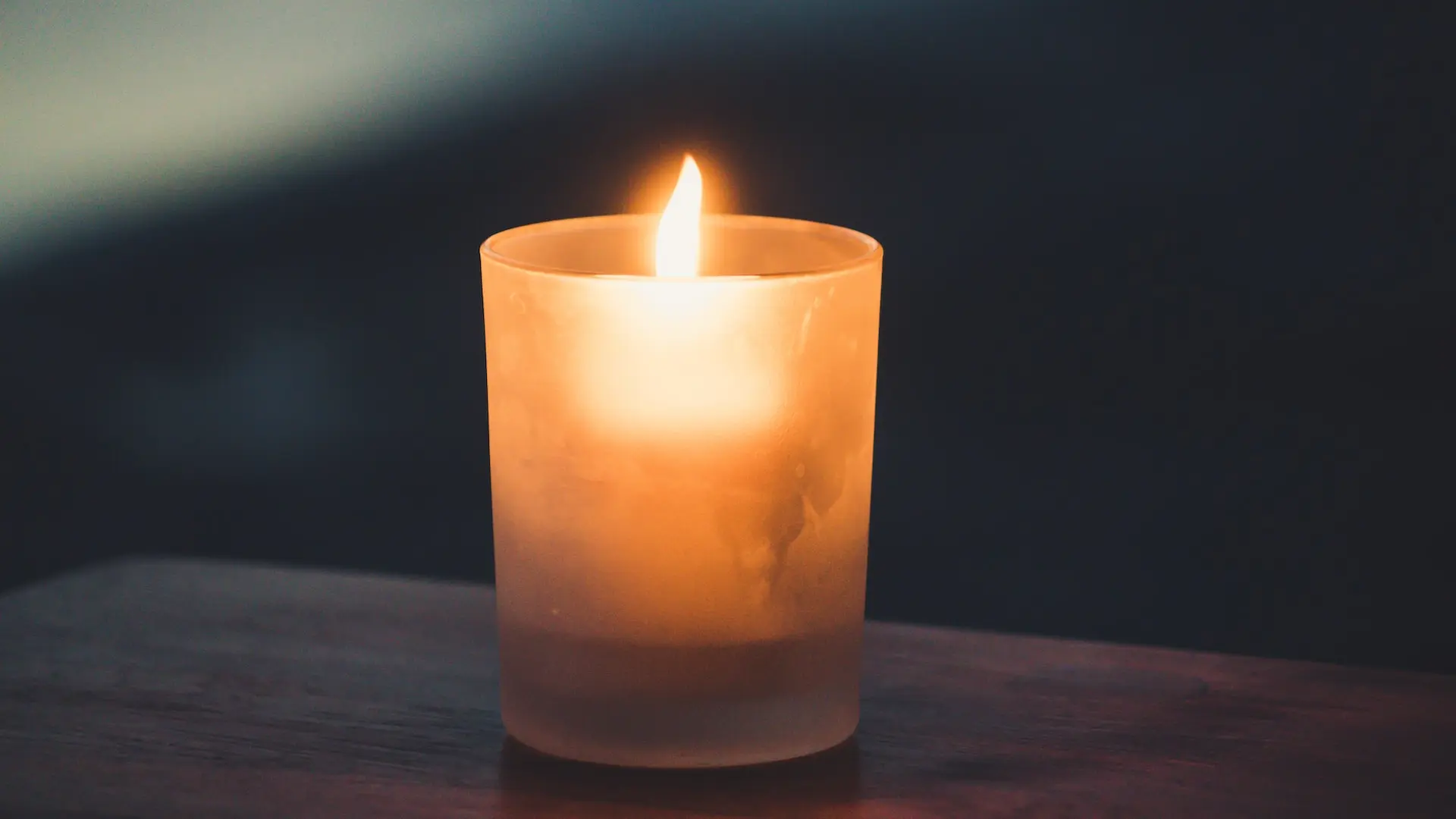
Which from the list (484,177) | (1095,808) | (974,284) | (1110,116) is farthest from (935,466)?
(1095,808)

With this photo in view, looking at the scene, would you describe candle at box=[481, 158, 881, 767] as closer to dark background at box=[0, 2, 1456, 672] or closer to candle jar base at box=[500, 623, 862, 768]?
candle jar base at box=[500, 623, 862, 768]

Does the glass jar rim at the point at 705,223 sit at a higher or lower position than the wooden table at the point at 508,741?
higher

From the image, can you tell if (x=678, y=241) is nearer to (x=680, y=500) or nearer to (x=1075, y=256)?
(x=680, y=500)

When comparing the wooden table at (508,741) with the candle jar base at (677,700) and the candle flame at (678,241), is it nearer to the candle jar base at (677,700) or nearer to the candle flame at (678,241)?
the candle jar base at (677,700)

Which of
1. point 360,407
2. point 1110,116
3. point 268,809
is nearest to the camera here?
point 268,809

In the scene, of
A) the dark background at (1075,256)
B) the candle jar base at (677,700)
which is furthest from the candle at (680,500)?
the dark background at (1075,256)

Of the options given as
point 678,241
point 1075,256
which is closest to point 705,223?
point 678,241

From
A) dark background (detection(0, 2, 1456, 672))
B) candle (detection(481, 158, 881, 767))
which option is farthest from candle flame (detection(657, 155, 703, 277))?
dark background (detection(0, 2, 1456, 672))

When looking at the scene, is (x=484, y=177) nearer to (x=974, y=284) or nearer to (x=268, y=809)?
(x=974, y=284)
